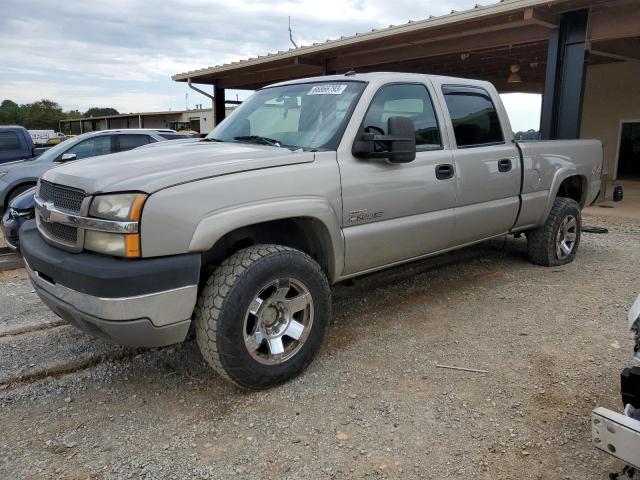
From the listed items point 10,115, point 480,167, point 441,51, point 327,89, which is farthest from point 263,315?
point 10,115

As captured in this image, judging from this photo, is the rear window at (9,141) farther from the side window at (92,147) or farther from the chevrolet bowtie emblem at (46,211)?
the chevrolet bowtie emblem at (46,211)

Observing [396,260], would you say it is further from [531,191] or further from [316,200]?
[531,191]

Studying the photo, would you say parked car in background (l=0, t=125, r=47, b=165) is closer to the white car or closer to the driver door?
the driver door

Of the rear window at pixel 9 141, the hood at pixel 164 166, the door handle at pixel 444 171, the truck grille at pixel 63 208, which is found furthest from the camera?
the rear window at pixel 9 141

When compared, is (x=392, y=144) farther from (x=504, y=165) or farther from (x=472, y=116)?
(x=504, y=165)

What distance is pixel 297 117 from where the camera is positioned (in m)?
3.91

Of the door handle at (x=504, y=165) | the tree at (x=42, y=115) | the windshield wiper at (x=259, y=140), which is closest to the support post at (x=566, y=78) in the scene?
the door handle at (x=504, y=165)

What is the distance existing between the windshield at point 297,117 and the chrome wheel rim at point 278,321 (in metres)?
1.03

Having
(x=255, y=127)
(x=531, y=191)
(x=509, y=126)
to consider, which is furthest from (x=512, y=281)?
(x=255, y=127)

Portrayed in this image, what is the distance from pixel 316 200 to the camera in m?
3.27

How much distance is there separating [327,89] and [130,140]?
7.62 m

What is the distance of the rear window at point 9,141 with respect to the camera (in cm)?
1151

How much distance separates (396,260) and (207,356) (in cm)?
→ 170

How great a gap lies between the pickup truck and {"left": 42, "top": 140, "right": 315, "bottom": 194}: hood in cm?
1
